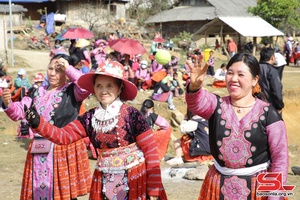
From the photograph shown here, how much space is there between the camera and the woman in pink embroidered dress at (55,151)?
430cm

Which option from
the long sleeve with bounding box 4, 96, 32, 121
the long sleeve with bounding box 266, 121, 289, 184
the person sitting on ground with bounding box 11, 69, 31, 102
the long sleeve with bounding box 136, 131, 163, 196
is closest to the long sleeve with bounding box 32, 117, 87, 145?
the long sleeve with bounding box 136, 131, 163, 196

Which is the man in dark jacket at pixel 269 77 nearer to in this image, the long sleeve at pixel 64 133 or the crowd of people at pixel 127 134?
the crowd of people at pixel 127 134

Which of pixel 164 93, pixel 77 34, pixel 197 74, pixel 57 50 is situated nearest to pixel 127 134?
pixel 197 74

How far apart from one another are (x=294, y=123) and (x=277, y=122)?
11.9 metres

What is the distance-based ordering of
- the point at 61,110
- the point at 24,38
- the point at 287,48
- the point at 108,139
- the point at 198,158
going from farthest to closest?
the point at 24,38 → the point at 287,48 → the point at 198,158 → the point at 61,110 → the point at 108,139

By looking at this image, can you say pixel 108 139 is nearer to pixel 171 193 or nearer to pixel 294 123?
pixel 171 193

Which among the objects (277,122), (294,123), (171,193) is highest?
(277,122)

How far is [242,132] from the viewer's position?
300 centimetres

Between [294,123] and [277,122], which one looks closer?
[277,122]

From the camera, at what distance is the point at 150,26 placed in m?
35.8

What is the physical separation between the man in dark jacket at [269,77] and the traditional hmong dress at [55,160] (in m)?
3.56

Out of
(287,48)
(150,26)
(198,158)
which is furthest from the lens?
(150,26)

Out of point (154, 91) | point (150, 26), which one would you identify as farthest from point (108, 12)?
point (154, 91)

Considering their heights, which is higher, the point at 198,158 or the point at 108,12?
the point at 108,12
